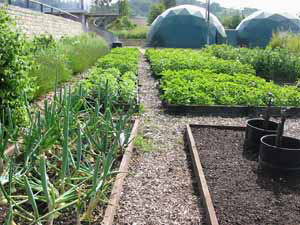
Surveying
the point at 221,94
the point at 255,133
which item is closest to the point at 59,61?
the point at 221,94

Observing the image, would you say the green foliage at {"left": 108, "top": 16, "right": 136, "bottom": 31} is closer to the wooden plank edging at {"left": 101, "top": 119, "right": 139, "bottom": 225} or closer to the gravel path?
the gravel path

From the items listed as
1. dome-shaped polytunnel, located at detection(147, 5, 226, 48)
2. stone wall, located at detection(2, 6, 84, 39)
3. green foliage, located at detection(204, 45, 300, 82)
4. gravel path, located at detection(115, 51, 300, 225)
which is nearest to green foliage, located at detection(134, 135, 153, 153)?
gravel path, located at detection(115, 51, 300, 225)

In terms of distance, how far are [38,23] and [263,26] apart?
24712 millimetres

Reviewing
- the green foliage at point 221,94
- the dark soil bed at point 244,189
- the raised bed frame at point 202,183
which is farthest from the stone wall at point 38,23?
the dark soil bed at point 244,189

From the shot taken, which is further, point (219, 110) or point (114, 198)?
point (219, 110)

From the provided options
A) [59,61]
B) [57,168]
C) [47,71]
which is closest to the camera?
[57,168]

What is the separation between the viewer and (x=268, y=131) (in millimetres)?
3686

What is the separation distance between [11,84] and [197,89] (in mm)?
3963

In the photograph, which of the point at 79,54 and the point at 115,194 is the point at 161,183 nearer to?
the point at 115,194

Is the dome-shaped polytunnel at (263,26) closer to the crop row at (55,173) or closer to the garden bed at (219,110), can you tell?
the garden bed at (219,110)

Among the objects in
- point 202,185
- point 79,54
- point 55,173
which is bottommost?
point 202,185

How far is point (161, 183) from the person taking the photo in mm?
3283

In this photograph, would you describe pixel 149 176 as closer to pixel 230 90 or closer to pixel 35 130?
pixel 35 130

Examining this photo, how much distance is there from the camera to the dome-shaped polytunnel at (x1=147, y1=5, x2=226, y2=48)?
1111 inches
